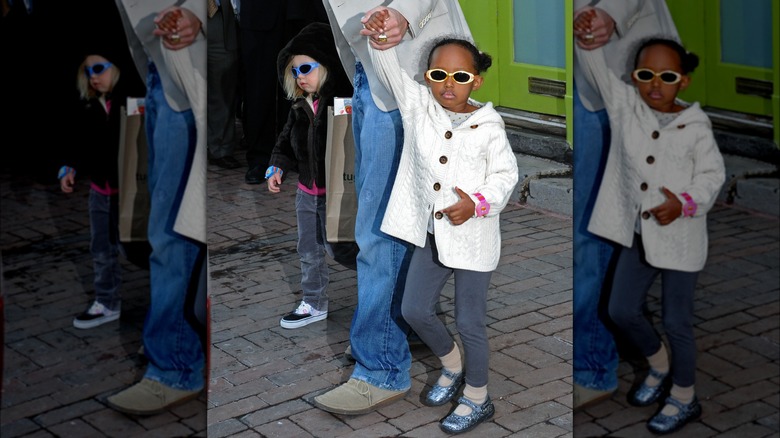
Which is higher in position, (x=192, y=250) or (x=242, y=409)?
(x=192, y=250)

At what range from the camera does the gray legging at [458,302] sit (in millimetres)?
1815

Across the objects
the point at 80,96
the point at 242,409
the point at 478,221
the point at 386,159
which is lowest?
the point at 242,409

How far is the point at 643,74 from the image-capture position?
1.20 m

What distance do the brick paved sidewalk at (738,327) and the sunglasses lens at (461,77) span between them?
539 mm

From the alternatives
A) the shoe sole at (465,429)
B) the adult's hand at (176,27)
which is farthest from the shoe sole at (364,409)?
the adult's hand at (176,27)

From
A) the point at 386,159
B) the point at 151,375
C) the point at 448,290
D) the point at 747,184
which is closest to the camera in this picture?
the point at 747,184

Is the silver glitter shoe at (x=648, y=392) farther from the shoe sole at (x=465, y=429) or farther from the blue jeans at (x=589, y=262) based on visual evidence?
the shoe sole at (x=465, y=429)

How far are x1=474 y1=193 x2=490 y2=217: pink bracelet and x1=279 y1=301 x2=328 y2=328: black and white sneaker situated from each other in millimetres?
359

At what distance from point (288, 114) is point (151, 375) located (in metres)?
0.55

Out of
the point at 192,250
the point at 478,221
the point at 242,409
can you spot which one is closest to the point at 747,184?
the point at 478,221

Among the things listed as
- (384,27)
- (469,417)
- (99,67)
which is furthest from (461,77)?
→ (469,417)

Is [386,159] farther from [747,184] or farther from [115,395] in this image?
[747,184]

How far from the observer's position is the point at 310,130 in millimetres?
1729

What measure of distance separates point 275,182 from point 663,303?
0.79 m
